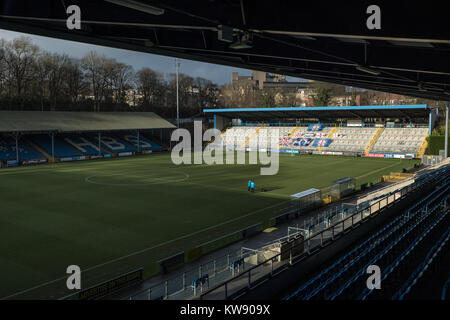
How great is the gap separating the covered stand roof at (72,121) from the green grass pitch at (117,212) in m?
8.37

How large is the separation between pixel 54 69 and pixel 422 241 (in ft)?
265

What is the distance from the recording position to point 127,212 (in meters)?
23.9

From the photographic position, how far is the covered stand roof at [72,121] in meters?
50.6

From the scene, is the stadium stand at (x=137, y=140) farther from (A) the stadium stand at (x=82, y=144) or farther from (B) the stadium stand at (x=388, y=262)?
(B) the stadium stand at (x=388, y=262)

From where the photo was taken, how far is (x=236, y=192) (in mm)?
30484

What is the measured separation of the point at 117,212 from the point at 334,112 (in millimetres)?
52164

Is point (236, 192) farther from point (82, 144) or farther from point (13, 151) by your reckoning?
point (82, 144)

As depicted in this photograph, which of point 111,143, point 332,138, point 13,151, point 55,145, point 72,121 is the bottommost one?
point 13,151

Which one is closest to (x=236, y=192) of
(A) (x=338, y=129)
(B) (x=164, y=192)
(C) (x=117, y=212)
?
(B) (x=164, y=192)

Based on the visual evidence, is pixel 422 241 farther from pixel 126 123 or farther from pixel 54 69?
pixel 54 69

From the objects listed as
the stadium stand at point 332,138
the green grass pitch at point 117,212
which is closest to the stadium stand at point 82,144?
the green grass pitch at point 117,212

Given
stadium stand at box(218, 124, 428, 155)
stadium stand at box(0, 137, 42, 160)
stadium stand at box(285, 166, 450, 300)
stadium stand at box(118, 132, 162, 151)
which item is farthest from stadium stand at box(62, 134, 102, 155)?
stadium stand at box(285, 166, 450, 300)

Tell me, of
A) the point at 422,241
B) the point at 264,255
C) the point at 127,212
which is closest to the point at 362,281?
the point at 264,255

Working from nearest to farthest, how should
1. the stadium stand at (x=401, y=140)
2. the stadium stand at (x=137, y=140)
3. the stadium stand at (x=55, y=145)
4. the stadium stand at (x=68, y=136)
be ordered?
the stadium stand at (x=68, y=136), the stadium stand at (x=55, y=145), the stadium stand at (x=401, y=140), the stadium stand at (x=137, y=140)
